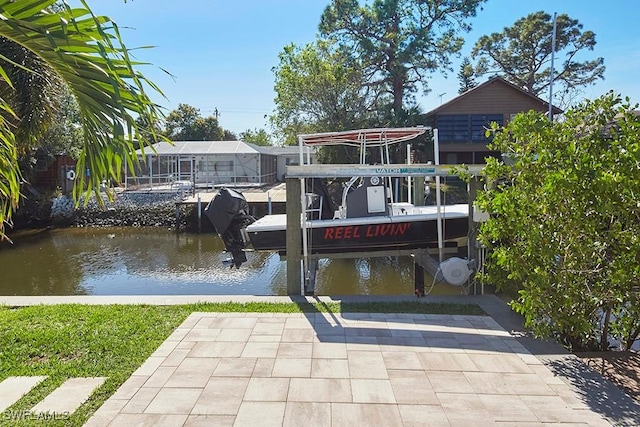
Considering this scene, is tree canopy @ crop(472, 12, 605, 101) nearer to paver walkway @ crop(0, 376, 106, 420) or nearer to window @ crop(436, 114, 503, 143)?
window @ crop(436, 114, 503, 143)

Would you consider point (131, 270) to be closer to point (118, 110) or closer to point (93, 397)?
point (93, 397)

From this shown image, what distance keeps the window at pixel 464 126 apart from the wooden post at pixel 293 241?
18163 millimetres

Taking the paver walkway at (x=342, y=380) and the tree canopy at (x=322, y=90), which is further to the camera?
the tree canopy at (x=322, y=90)

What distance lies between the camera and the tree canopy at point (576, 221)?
3.54 metres

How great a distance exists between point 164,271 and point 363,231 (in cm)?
577

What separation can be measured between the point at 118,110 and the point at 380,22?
2174 cm

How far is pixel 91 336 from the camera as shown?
423cm

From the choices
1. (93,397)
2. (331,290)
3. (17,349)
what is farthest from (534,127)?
(331,290)

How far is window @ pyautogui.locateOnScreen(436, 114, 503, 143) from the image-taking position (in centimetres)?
2244

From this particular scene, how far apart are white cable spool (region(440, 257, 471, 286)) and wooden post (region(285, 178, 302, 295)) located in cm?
201

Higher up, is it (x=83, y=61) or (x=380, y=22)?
(x=380, y=22)

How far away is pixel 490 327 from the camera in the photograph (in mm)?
4660

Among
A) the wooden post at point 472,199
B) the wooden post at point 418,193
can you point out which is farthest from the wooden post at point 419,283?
the wooden post at point 418,193

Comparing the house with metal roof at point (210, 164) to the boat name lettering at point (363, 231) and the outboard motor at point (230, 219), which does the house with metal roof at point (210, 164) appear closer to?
the outboard motor at point (230, 219)
